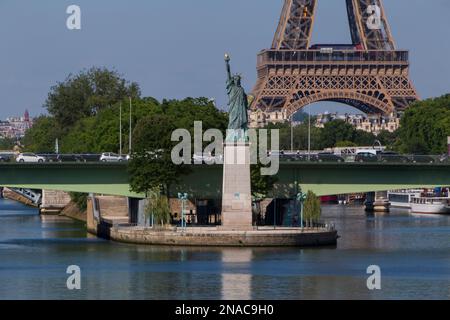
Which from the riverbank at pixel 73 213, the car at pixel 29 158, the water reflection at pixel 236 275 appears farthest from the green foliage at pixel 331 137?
the water reflection at pixel 236 275

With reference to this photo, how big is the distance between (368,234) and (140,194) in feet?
40.1

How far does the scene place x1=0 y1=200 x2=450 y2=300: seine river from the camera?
57469mm

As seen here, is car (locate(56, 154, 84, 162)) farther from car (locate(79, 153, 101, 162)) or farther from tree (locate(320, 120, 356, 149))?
tree (locate(320, 120, 356, 149))

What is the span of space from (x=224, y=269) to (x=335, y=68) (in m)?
104

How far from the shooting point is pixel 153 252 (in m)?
72.1

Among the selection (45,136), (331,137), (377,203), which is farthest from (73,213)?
(331,137)

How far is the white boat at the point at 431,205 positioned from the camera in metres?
117

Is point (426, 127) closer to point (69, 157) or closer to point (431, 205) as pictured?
point (431, 205)

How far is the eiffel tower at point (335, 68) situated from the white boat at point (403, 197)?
93.6 feet

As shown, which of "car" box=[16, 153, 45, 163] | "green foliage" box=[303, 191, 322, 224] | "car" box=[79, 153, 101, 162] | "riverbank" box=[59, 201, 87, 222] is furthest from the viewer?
"riverbank" box=[59, 201, 87, 222]

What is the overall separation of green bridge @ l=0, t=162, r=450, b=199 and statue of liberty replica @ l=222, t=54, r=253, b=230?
5.34 m

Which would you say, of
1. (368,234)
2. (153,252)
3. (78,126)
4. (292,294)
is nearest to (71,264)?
(153,252)

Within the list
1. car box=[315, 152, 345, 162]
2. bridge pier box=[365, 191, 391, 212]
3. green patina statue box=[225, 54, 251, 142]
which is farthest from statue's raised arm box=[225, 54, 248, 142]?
bridge pier box=[365, 191, 391, 212]
